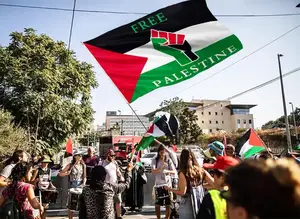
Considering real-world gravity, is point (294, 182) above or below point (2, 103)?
below

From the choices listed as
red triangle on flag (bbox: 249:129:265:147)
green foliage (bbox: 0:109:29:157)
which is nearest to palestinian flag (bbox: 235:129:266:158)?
red triangle on flag (bbox: 249:129:265:147)

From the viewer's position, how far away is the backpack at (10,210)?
4.04 meters

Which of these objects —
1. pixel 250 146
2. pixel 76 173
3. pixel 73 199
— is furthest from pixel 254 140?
pixel 73 199

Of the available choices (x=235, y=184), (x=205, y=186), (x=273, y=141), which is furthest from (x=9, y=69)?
(x=273, y=141)

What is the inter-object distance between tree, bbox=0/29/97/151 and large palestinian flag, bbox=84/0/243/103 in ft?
58.5

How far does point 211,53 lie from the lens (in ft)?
16.8

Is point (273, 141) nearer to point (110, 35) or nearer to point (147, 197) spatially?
point (147, 197)

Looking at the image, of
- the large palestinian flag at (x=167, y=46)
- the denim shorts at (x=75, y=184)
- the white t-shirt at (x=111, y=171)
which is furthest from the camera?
the denim shorts at (x=75, y=184)

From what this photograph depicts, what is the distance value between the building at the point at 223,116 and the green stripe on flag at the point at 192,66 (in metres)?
82.8

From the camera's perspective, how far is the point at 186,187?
13.5 ft

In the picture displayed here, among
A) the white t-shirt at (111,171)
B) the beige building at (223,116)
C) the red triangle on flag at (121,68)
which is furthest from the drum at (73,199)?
the beige building at (223,116)

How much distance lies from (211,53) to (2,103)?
23.3 meters

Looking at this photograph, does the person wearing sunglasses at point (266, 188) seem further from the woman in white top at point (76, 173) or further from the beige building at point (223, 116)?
the beige building at point (223, 116)

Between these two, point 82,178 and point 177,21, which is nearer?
point 177,21
